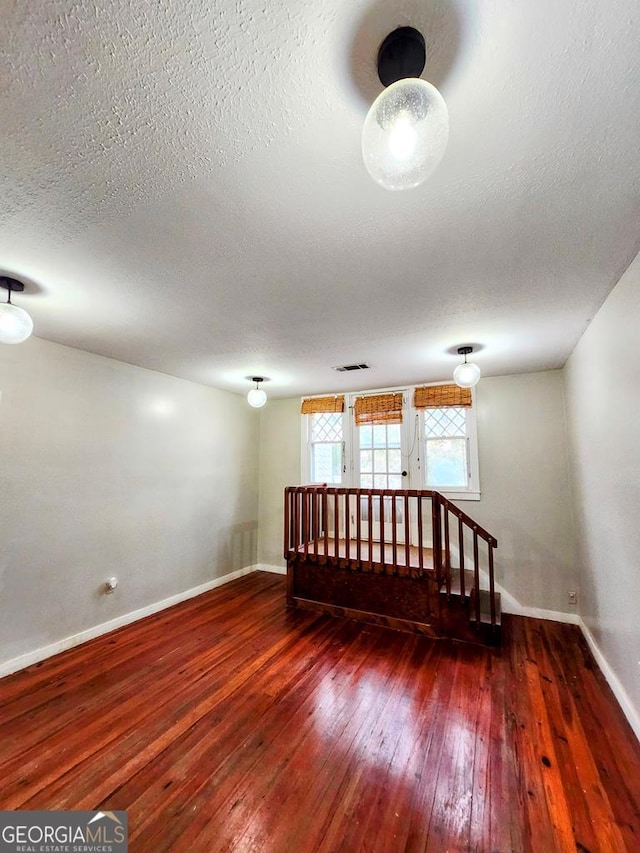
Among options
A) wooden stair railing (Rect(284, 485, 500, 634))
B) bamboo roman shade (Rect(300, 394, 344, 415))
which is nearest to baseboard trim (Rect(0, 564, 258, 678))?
wooden stair railing (Rect(284, 485, 500, 634))

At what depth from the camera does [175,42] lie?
2.95 feet

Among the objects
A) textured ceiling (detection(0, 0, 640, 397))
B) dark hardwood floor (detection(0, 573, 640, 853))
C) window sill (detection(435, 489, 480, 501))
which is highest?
textured ceiling (detection(0, 0, 640, 397))

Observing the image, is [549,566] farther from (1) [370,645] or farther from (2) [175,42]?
(2) [175,42]

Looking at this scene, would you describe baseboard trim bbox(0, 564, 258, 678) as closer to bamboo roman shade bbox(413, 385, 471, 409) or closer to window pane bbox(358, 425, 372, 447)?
window pane bbox(358, 425, 372, 447)

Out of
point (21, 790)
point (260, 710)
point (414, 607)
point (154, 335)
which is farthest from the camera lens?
point (414, 607)

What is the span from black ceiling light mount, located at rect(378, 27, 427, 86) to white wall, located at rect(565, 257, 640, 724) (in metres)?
1.63

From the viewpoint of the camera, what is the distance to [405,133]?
0.85 metres

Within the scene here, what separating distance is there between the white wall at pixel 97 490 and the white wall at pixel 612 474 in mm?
4122

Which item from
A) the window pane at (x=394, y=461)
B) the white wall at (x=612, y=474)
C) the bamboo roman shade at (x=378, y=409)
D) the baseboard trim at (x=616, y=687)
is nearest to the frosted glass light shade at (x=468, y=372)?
the white wall at (x=612, y=474)

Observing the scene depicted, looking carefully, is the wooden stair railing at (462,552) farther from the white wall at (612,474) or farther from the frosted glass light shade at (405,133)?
the frosted glass light shade at (405,133)

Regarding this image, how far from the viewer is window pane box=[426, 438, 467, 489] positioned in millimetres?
4262

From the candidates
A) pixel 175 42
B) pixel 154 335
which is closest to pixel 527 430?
pixel 154 335

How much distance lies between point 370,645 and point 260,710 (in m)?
1.21

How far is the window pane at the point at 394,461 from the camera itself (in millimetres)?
4602
